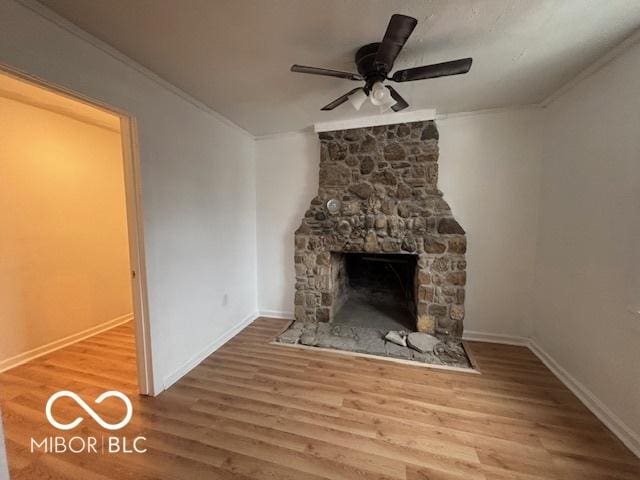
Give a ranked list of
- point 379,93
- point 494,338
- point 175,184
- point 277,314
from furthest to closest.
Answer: point 277,314
point 494,338
point 175,184
point 379,93

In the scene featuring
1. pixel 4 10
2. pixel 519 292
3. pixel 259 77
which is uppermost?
pixel 259 77

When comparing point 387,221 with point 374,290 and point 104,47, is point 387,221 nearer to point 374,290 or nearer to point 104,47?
point 374,290

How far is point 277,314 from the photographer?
329 cm

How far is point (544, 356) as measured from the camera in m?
2.23

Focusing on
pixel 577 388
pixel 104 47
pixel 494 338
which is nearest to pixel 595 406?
pixel 577 388

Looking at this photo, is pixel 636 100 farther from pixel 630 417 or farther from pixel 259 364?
pixel 259 364

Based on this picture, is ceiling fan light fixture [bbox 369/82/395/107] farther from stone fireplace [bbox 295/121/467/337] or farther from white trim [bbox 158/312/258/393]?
white trim [bbox 158/312/258/393]

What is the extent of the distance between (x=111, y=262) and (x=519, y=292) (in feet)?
15.2

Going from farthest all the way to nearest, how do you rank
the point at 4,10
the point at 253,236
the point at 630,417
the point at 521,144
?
the point at 253,236
the point at 521,144
the point at 630,417
the point at 4,10

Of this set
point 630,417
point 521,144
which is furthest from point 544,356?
point 521,144

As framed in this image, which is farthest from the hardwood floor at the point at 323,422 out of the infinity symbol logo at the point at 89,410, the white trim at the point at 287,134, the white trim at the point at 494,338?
the white trim at the point at 287,134

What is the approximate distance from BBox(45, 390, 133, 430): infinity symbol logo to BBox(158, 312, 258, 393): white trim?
0.90 feet

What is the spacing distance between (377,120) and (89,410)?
3.39m

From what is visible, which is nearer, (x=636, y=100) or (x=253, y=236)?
(x=636, y=100)
